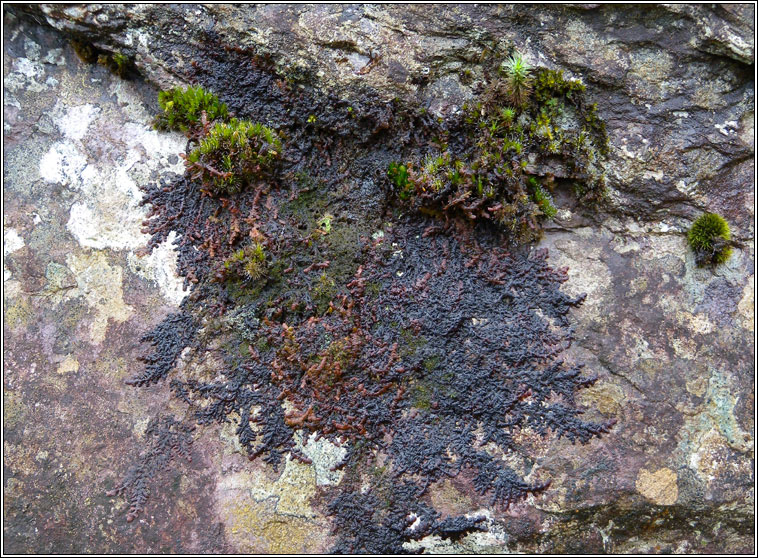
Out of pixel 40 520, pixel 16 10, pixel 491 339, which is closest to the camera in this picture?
pixel 40 520

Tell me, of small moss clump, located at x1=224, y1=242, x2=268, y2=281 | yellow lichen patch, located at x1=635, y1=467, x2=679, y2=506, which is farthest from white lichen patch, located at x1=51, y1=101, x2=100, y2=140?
yellow lichen patch, located at x1=635, y1=467, x2=679, y2=506

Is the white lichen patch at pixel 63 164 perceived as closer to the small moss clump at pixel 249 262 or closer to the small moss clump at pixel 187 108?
the small moss clump at pixel 187 108

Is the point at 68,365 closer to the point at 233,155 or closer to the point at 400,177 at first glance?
the point at 233,155

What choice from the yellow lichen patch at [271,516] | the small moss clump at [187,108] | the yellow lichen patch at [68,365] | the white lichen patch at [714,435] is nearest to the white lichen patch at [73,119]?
the small moss clump at [187,108]

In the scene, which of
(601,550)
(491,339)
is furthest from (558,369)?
(601,550)

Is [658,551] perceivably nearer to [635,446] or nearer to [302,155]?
[635,446]

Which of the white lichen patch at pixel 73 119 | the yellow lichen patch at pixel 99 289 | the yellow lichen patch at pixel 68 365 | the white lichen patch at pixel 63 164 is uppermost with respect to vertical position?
the white lichen patch at pixel 73 119

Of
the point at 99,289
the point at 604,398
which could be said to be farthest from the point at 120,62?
the point at 604,398

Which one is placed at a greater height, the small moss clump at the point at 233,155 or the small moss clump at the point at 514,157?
the small moss clump at the point at 514,157

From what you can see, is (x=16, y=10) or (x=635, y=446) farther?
(x=16, y=10)
